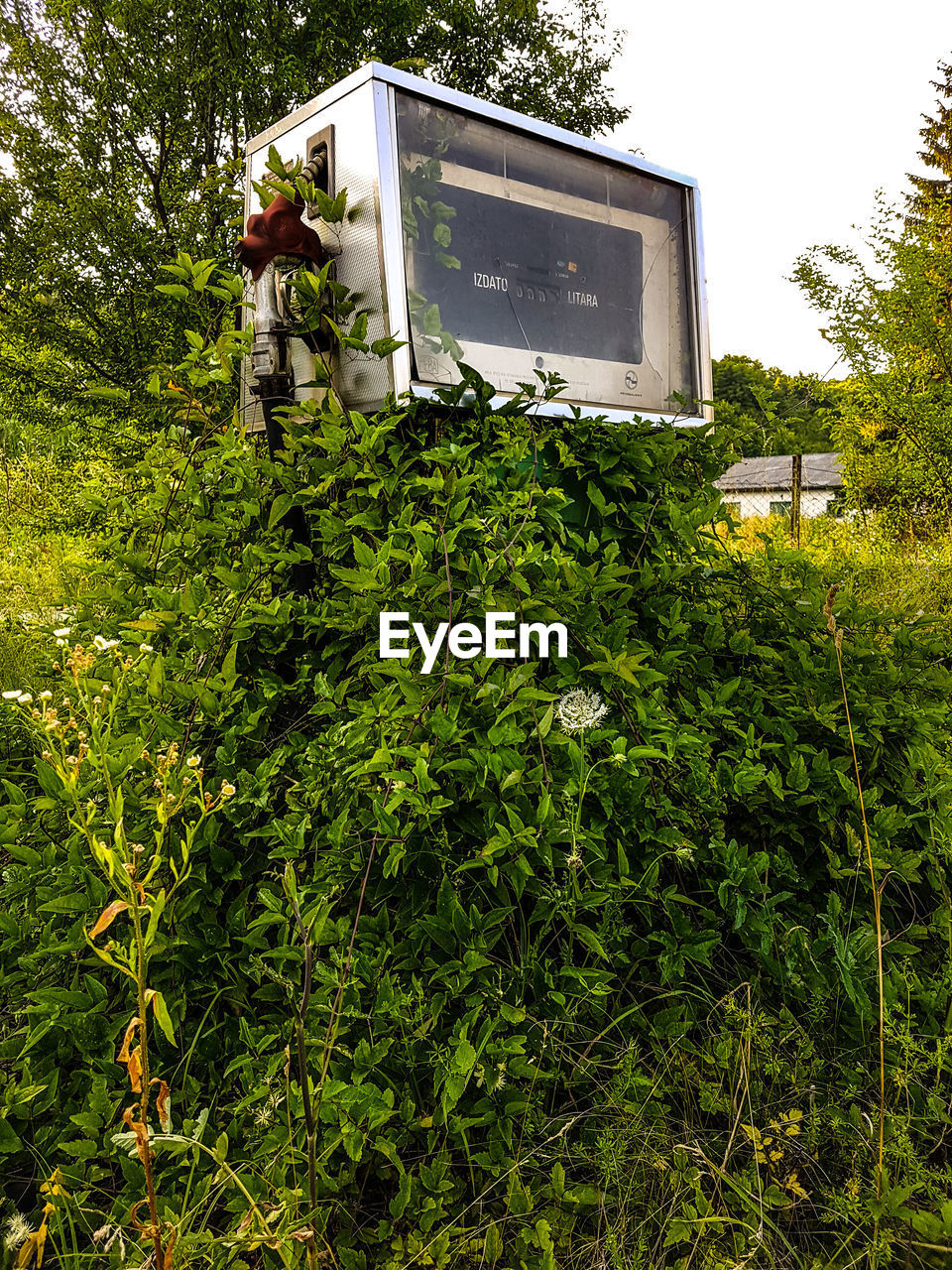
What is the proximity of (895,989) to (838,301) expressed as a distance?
7.44 m

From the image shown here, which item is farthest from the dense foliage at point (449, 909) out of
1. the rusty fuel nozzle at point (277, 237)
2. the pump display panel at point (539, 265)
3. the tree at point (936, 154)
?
the tree at point (936, 154)

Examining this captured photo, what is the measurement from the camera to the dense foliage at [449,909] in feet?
4.97

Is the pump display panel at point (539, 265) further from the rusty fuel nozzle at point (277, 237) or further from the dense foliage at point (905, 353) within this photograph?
the dense foliage at point (905, 353)

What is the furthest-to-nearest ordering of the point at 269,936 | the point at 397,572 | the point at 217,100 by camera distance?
the point at 217,100, the point at 397,572, the point at 269,936

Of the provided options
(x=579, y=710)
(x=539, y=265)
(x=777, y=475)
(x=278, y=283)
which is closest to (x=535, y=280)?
(x=539, y=265)

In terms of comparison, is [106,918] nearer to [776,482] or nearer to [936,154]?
[936,154]

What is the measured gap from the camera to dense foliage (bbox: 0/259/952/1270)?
4.97ft

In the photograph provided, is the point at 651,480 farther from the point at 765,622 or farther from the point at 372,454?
the point at 372,454

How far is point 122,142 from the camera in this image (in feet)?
27.8

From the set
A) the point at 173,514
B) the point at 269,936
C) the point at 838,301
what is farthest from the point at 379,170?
the point at 838,301

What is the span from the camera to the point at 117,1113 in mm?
1619

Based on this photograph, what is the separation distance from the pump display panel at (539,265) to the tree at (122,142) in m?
5.32

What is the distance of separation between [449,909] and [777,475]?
37.5m

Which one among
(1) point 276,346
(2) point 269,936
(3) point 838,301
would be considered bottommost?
(2) point 269,936
